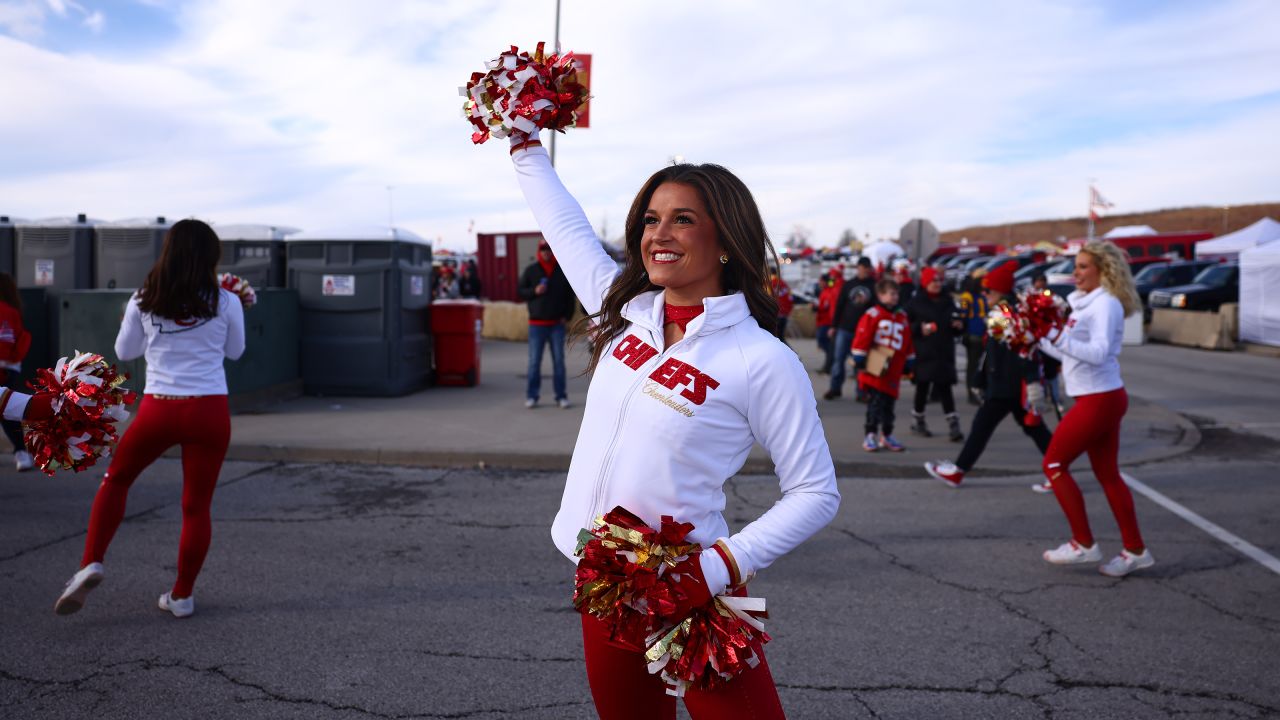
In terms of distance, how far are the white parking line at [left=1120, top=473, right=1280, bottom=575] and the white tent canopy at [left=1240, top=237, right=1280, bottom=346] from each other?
16.6 m

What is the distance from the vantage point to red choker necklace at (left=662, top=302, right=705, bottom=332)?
93.8 inches

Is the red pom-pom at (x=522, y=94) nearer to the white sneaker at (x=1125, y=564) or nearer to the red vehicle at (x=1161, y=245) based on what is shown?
the white sneaker at (x=1125, y=564)

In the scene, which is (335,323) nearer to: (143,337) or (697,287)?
(143,337)

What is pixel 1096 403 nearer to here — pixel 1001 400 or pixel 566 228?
pixel 1001 400

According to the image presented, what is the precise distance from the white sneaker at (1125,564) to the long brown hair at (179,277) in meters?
4.90

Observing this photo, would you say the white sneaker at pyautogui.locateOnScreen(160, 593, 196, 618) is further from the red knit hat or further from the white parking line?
the red knit hat

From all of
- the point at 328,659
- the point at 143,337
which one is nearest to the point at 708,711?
the point at 328,659

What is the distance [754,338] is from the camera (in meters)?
2.32

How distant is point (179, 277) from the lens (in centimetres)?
467

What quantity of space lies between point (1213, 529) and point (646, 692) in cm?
595

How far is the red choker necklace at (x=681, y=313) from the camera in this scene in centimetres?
238

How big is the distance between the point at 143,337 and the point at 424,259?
8775 millimetres

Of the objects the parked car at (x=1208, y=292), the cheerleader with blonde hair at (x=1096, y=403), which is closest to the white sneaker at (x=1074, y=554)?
the cheerleader with blonde hair at (x=1096, y=403)

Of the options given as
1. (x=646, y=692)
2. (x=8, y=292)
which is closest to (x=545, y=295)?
(x=8, y=292)
